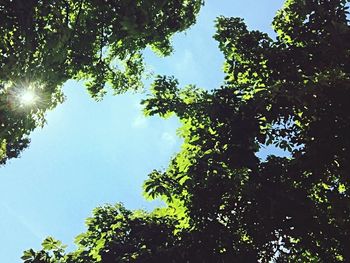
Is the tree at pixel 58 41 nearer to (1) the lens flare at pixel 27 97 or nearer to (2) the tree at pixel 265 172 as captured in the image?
(1) the lens flare at pixel 27 97

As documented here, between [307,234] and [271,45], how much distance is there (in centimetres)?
663

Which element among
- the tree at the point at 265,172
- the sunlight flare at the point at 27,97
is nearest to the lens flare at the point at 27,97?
the sunlight flare at the point at 27,97

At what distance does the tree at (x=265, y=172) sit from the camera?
9898mm

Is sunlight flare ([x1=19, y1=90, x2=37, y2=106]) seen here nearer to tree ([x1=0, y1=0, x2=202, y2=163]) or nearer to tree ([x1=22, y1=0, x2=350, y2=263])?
tree ([x1=0, y1=0, x2=202, y2=163])

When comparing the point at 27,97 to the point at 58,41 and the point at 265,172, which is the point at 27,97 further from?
the point at 265,172

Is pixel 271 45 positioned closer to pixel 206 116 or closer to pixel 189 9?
pixel 206 116

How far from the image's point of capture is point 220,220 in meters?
10.6

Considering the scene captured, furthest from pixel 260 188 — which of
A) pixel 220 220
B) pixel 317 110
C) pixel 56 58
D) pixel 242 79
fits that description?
pixel 56 58

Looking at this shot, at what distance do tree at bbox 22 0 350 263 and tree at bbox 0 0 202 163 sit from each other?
13.5ft

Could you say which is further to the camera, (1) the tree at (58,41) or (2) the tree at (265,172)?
(1) the tree at (58,41)

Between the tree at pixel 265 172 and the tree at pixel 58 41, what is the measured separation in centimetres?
412

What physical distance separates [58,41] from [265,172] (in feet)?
25.4

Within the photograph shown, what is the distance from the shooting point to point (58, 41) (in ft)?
39.6

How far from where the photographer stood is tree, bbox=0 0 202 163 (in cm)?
1136
